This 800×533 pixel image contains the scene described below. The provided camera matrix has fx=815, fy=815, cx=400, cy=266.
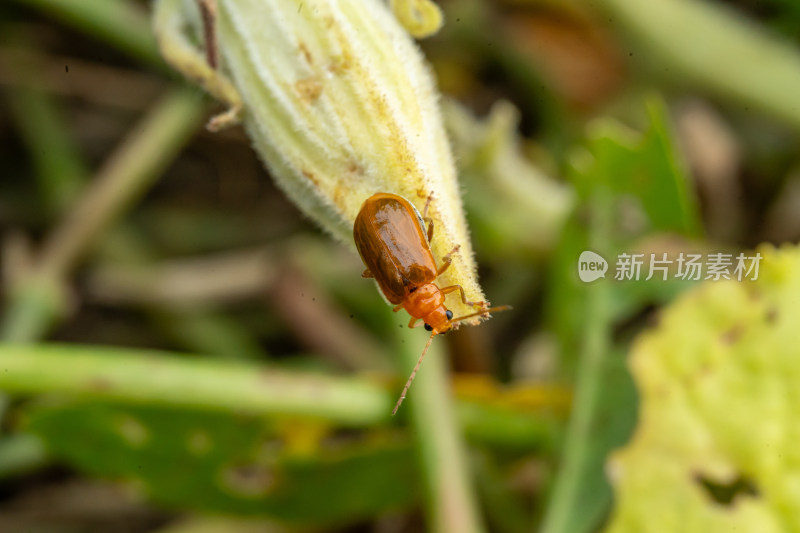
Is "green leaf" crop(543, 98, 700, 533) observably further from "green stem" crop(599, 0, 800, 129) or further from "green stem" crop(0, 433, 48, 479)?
"green stem" crop(0, 433, 48, 479)

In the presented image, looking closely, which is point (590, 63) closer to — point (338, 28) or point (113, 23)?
point (113, 23)

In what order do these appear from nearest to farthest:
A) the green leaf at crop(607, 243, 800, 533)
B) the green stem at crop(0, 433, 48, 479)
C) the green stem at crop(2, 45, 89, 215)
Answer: the green leaf at crop(607, 243, 800, 533) < the green stem at crop(0, 433, 48, 479) < the green stem at crop(2, 45, 89, 215)

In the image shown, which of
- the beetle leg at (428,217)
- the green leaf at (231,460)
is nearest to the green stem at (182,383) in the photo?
the green leaf at (231,460)

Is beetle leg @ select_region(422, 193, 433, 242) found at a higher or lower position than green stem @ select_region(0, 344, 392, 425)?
lower

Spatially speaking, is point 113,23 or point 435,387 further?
point 113,23

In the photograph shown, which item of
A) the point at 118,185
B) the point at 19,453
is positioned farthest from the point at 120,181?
the point at 19,453

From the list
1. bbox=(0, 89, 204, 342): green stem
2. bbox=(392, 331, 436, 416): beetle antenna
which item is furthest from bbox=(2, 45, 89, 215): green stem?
bbox=(392, 331, 436, 416): beetle antenna

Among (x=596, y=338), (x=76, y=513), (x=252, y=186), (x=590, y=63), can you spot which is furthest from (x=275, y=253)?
(x=590, y=63)
